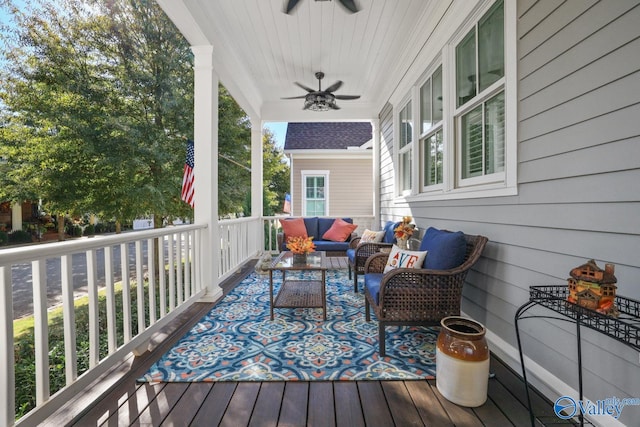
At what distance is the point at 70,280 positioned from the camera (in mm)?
1555

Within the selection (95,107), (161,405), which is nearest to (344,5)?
(161,405)

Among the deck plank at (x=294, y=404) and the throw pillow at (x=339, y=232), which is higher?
the throw pillow at (x=339, y=232)

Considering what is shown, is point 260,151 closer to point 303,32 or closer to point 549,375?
point 303,32

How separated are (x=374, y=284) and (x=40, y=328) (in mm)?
2050

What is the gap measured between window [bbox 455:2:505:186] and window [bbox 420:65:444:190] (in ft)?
1.39

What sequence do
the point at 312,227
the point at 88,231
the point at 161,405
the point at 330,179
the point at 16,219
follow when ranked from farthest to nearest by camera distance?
the point at 88,231 → the point at 330,179 → the point at 16,219 → the point at 312,227 → the point at 161,405

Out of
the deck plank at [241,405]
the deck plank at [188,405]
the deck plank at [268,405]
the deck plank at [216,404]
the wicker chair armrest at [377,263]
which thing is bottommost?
the deck plank at [268,405]

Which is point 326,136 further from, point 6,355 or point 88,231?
point 6,355

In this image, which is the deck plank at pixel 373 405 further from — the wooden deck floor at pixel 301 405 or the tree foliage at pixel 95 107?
the tree foliage at pixel 95 107

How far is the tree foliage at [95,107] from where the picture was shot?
4.62 metres

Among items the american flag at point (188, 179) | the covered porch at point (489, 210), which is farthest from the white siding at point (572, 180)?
the american flag at point (188, 179)

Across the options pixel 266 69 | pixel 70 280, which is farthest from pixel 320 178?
pixel 70 280

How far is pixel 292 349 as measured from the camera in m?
2.26

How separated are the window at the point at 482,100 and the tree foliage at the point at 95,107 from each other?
16.0ft
